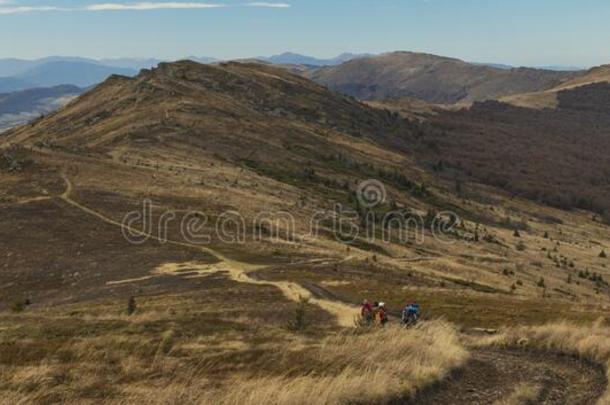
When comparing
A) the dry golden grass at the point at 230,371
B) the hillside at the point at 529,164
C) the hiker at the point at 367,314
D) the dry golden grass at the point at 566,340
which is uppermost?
the dry golden grass at the point at 230,371

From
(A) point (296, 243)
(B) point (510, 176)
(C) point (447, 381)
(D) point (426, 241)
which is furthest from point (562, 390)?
(B) point (510, 176)

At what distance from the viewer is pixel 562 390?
1562 centimetres

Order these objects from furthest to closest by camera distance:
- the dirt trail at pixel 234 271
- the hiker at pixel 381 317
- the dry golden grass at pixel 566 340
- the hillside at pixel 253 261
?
1. the dirt trail at pixel 234 271
2. the hiker at pixel 381 317
3. the dry golden grass at pixel 566 340
4. the hillside at pixel 253 261

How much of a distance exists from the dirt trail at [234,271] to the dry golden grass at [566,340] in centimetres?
851

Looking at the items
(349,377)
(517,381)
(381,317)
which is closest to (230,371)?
(349,377)

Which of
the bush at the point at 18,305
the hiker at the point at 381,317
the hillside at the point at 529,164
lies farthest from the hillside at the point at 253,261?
the hillside at the point at 529,164

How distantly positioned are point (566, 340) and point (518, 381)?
4.38m

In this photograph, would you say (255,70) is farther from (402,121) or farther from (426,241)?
(426,241)

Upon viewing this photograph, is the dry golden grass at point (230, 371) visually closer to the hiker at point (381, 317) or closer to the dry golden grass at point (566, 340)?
the dry golden grass at point (566, 340)

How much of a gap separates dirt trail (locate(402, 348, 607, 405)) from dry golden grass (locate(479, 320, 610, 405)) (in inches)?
14.7

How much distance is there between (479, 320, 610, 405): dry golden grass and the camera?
18.3 m

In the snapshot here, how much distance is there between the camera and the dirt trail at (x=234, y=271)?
1278 inches

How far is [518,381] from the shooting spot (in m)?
16.1

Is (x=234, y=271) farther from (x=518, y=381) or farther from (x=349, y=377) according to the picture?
(x=349, y=377)
